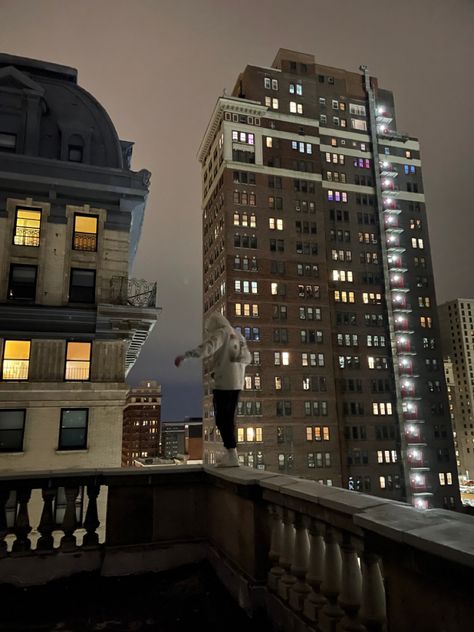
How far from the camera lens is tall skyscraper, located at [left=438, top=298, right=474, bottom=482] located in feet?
477

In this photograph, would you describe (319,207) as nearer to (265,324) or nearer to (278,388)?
(265,324)

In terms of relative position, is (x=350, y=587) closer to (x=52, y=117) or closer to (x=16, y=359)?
(x=16, y=359)

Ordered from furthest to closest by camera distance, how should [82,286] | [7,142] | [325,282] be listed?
1. [325,282]
2. [7,142]
3. [82,286]

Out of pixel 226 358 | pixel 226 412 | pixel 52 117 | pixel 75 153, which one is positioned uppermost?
pixel 52 117

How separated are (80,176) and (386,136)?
8330cm

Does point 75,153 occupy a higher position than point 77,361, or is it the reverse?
point 75,153

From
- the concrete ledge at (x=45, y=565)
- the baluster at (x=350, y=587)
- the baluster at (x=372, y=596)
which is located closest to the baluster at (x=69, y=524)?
the concrete ledge at (x=45, y=565)

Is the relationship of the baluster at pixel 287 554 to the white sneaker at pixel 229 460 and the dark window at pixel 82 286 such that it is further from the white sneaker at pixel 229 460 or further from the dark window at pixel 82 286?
the dark window at pixel 82 286

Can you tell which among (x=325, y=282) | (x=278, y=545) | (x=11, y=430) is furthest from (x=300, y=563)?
(x=325, y=282)

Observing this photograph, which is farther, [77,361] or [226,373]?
[77,361]

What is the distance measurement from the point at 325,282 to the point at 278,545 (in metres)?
72.9

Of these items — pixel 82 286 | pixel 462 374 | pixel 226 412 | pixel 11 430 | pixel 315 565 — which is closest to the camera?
pixel 315 565

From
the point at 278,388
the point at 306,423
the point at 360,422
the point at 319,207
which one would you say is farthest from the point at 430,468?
the point at 319,207

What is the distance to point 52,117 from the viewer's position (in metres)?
21.1
